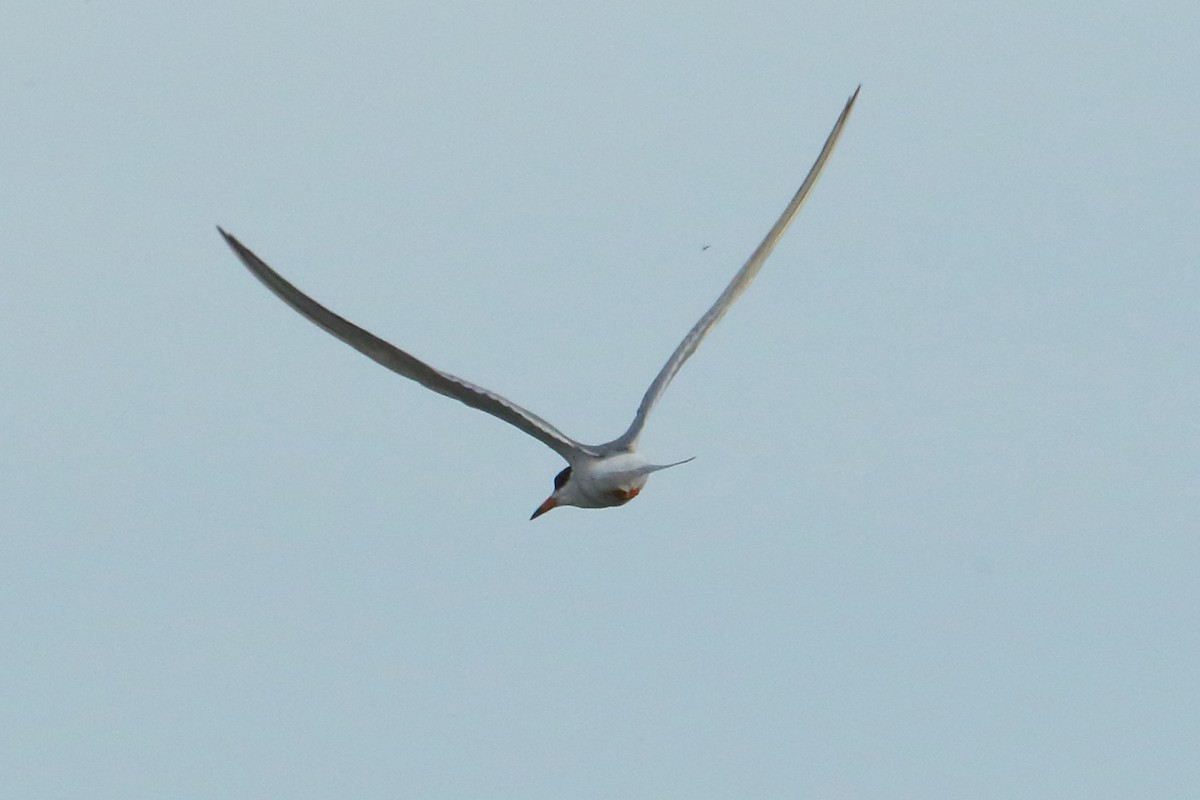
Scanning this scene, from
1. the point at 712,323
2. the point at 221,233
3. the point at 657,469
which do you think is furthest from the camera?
the point at 712,323

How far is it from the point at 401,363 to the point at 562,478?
2.74 meters

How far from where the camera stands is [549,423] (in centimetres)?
1578

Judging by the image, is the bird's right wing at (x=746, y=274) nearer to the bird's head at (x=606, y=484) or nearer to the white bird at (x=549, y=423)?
the white bird at (x=549, y=423)

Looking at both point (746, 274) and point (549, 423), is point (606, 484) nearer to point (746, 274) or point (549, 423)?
point (549, 423)

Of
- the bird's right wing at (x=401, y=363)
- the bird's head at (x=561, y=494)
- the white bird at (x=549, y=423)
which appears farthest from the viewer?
the bird's head at (x=561, y=494)

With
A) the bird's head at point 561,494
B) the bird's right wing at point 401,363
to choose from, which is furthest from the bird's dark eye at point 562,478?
the bird's right wing at point 401,363

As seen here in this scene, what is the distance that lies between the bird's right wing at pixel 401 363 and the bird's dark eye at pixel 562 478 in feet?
1.87

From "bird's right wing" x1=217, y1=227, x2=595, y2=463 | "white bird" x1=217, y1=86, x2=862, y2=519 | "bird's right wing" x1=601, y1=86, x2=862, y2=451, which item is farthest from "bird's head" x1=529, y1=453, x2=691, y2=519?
"bird's right wing" x1=601, y1=86, x2=862, y2=451

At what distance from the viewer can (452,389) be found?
15.0 metres

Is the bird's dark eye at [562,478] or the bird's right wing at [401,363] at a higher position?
the bird's right wing at [401,363]

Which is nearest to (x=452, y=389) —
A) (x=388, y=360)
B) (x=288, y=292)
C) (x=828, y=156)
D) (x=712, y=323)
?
(x=388, y=360)

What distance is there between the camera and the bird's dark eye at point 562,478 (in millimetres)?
16936

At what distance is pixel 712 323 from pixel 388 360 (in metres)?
3.88

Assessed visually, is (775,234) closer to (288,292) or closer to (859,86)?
(859,86)
